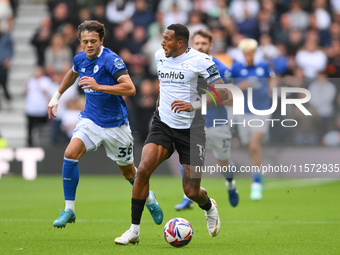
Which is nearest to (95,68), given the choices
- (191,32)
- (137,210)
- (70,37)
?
(137,210)

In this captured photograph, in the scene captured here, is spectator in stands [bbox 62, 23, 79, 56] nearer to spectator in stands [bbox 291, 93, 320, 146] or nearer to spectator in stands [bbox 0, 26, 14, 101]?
spectator in stands [bbox 0, 26, 14, 101]

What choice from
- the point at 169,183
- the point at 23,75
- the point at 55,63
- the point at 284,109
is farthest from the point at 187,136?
the point at 23,75

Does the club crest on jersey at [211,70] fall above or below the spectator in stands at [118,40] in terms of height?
above

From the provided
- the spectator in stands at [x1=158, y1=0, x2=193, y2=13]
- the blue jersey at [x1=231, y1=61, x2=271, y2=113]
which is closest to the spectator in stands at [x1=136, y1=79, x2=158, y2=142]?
the spectator in stands at [x1=158, y1=0, x2=193, y2=13]

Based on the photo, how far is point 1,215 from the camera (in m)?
11.2

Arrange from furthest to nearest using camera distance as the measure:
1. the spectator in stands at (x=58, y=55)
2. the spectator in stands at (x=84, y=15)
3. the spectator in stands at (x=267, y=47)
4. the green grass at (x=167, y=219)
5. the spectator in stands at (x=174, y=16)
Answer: the spectator in stands at (x=84, y=15)
the spectator in stands at (x=58, y=55)
the spectator in stands at (x=174, y=16)
the spectator in stands at (x=267, y=47)
the green grass at (x=167, y=219)

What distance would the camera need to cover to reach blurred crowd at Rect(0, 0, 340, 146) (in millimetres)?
19000

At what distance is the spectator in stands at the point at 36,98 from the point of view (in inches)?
794

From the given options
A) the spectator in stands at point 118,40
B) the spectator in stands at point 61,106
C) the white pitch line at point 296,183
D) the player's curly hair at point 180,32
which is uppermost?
the player's curly hair at point 180,32

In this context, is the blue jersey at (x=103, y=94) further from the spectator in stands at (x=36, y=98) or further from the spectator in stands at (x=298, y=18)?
the spectator in stands at (x=298, y=18)

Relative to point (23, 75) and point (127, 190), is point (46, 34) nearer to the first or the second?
point (23, 75)

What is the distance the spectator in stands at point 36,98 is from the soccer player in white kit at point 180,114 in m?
12.1

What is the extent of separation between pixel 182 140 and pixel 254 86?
5.53 meters

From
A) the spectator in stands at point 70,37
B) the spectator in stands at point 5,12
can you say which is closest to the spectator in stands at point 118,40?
the spectator in stands at point 70,37
